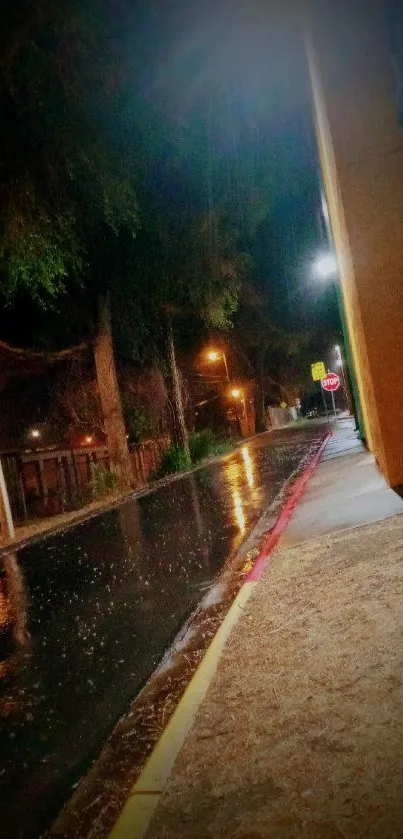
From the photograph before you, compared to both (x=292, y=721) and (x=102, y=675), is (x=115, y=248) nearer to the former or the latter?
(x=102, y=675)

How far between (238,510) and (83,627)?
589 centimetres

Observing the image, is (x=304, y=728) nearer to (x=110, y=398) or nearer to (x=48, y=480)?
(x=48, y=480)

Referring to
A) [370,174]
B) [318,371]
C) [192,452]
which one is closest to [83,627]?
[370,174]

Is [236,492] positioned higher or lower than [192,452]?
lower

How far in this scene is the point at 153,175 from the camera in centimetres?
1677

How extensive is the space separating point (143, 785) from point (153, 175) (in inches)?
642

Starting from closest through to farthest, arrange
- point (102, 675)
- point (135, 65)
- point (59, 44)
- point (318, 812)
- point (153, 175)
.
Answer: point (318, 812), point (102, 675), point (59, 44), point (135, 65), point (153, 175)

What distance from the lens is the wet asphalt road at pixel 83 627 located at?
376cm

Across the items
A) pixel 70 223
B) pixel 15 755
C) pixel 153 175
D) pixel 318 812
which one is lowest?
pixel 15 755

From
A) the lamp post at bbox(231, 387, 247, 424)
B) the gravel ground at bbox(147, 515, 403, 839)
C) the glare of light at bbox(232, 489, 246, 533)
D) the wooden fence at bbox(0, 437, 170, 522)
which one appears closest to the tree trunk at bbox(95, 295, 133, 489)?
the wooden fence at bbox(0, 437, 170, 522)

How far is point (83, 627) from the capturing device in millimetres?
6203

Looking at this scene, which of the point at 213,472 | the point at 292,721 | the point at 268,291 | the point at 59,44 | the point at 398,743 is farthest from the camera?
the point at 268,291

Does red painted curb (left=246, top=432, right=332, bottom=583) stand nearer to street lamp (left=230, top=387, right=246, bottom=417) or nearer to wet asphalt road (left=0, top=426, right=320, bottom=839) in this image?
wet asphalt road (left=0, top=426, right=320, bottom=839)

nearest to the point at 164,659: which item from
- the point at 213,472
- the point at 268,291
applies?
the point at 213,472
